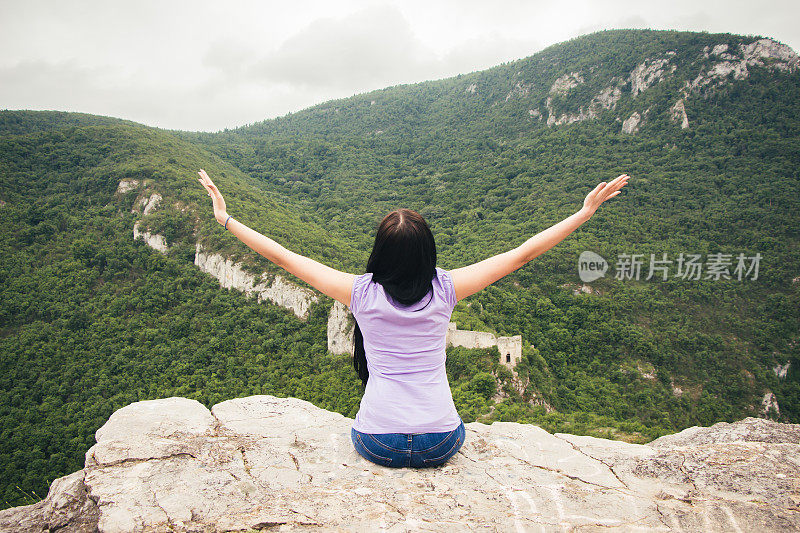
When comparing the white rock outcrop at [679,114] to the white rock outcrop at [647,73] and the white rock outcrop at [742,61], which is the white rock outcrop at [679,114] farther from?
the white rock outcrop at [647,73]

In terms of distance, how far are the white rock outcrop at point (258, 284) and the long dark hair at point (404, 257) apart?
102 feet

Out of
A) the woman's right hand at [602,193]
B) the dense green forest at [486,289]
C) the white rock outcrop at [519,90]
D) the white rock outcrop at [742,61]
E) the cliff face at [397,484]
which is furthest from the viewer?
the white rock outcrop at [519,90]

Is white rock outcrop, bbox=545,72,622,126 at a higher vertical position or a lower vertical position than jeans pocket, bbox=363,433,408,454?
higher

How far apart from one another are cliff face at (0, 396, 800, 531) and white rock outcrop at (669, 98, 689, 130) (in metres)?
82.9

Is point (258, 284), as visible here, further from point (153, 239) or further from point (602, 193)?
point (602, 193)

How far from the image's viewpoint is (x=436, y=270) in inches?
114

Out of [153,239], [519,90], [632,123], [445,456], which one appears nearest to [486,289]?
[153,239]

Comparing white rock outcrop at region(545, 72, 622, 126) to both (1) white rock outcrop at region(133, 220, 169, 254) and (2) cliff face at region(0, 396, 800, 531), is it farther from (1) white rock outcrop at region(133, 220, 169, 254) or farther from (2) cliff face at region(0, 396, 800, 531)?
(2) cliff face at region(0, 396, 800, 531)

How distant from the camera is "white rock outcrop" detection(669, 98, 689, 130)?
6869cm

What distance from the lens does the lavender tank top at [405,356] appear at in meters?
2.77

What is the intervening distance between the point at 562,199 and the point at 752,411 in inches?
1400

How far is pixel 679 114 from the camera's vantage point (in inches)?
2751

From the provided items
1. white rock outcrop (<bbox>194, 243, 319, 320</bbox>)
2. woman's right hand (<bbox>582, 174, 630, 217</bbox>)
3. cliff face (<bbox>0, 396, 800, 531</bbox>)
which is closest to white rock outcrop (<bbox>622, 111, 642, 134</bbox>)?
white rock outcrop (<bbox>194, 243, 319, 320</bbox>)

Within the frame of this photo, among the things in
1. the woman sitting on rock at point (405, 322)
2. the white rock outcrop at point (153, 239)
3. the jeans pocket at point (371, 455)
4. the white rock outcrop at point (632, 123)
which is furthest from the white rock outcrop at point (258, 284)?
the white rock outcrop at point (632, 123)
